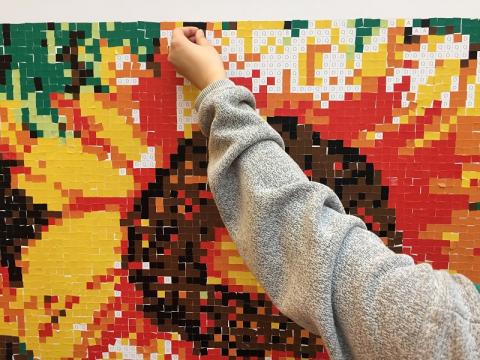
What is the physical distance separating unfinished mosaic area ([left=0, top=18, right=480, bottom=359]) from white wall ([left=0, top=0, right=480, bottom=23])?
17 millimetres

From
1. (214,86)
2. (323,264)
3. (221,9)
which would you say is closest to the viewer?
(323,264)

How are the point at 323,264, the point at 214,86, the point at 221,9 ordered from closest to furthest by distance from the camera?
the point at 323,264
the point at 214,86
the point at 221,9

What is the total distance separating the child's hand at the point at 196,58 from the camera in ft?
2.27

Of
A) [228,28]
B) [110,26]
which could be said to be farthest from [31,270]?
[228,28]

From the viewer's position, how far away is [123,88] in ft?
2.59

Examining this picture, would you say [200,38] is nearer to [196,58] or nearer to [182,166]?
[196,58]

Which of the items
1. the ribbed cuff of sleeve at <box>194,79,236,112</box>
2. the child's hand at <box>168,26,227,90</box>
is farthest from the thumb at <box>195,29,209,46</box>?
the ribbed cuff of sleeve at <box>194,79,236,112</box>

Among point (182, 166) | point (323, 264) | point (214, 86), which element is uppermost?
point (214, 86)

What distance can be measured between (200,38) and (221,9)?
72mm

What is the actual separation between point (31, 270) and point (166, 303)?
0.93 ft

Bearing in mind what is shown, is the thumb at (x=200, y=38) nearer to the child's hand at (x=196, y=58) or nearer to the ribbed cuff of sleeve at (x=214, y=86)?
the child's hand at (x=196, y=58)

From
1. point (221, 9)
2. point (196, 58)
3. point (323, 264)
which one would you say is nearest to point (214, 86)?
point (196, 58)

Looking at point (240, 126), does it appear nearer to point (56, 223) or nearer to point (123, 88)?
point (123, 88)

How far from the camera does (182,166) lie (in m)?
0.80
